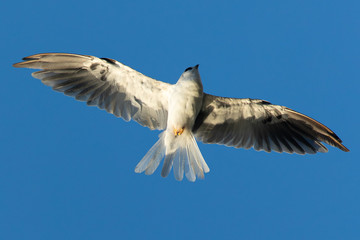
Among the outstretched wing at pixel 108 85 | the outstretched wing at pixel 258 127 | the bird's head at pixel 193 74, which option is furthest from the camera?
the outstretched wing at pixel 258 127

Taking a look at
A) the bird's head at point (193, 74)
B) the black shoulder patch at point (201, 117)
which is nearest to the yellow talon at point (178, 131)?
A: the black shoulder patch at point (201, 117)

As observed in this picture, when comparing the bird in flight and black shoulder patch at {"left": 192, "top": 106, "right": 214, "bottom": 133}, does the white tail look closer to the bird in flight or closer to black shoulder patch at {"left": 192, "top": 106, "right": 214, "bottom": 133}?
the bird in flight

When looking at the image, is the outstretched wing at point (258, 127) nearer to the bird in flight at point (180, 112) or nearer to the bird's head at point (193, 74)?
the bird in flight at point (180, 112)

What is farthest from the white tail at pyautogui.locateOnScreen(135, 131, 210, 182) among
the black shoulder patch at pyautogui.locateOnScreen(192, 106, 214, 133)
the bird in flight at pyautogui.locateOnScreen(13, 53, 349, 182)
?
the black shoulder patch at pyautogui.locateOnScreen(192, 106, 214, 133)

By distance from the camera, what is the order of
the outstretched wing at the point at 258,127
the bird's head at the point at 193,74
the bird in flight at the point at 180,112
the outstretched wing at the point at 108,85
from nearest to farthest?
the bird's head at the point at 193,74
the bird in flight at the point at 180,112
the outstretched wing at the point at 108,85
the outstretched wing at the point at 258,127

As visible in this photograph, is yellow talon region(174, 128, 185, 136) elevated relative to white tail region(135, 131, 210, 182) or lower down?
elevated

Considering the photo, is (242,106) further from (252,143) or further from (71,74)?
(71,74)

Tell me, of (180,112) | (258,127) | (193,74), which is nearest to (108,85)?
(180,112)
